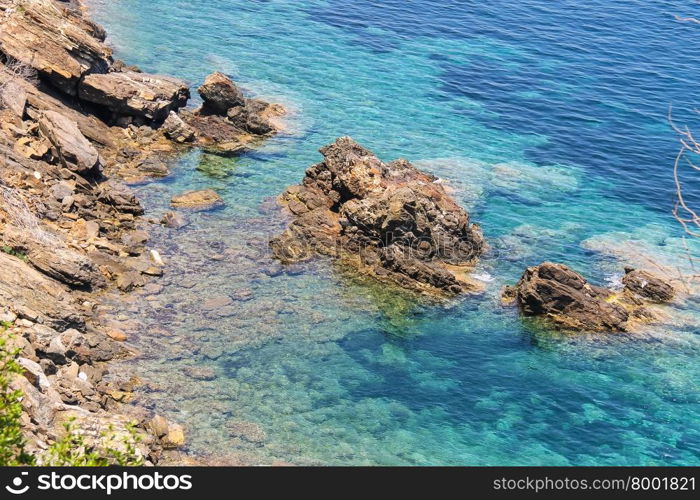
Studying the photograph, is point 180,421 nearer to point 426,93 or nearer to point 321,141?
point 321,141

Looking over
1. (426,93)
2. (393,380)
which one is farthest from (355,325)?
(426,93)

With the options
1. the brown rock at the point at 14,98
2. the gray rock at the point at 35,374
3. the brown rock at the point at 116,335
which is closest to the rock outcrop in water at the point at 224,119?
the brown rock at the point at 14,98

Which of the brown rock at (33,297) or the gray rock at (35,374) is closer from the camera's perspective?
the gray rock at (35,374)

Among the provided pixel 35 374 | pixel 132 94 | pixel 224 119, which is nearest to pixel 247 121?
pixel 224 119

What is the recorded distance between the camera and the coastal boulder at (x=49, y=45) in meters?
45.8

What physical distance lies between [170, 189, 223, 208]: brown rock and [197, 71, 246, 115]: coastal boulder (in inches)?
381

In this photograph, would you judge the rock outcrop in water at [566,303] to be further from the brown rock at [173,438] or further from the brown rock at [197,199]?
the brown rock at [173,438]

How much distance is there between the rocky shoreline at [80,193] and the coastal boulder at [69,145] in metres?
0.07

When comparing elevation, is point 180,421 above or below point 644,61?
below

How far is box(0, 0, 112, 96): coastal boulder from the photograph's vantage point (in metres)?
45.8

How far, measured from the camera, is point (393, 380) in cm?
3416
